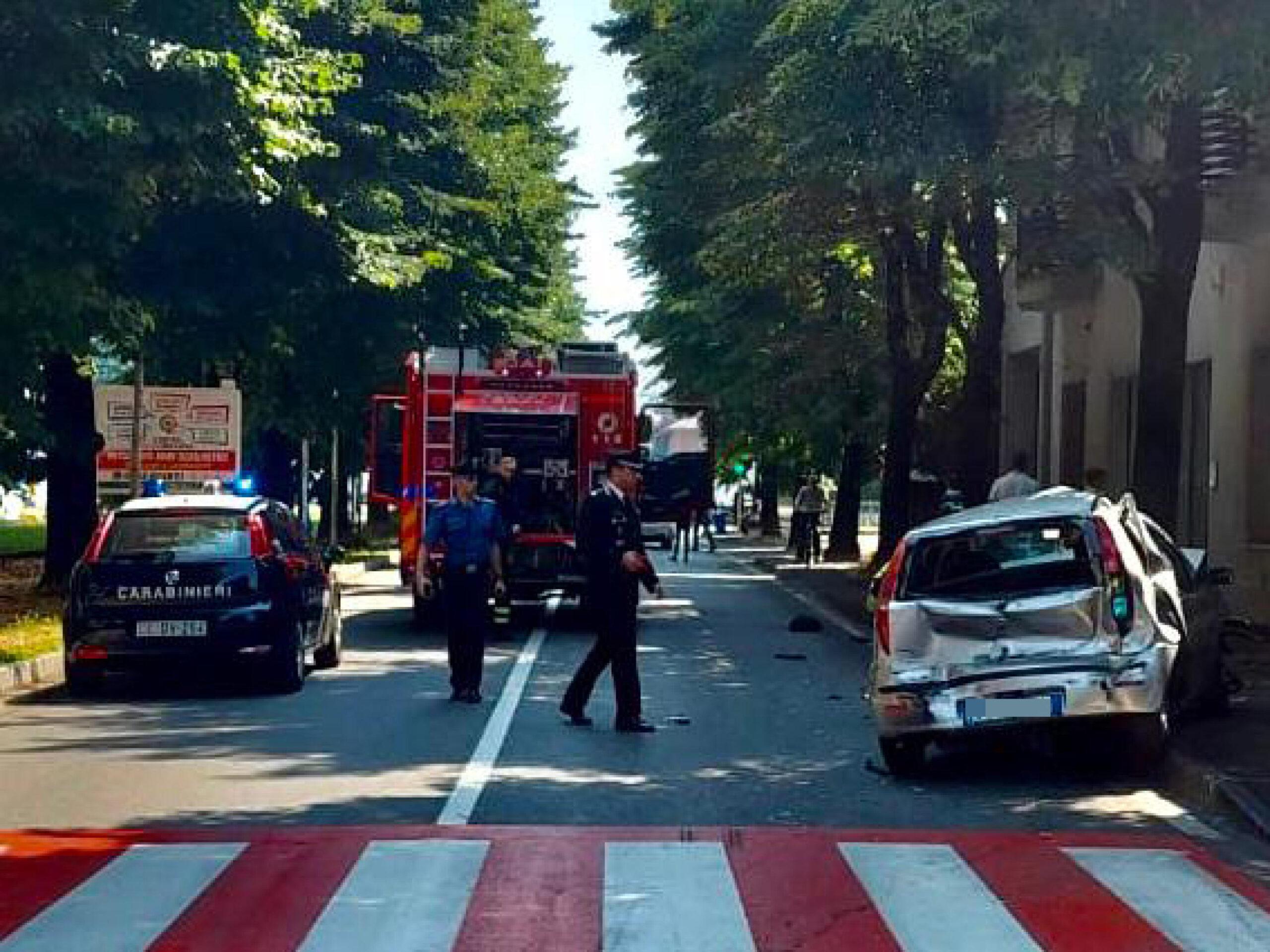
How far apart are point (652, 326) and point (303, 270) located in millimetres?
20860

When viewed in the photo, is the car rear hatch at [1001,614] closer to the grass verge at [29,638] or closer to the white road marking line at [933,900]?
the white road marking line at [933,900]

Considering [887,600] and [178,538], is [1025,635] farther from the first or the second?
[178,538]

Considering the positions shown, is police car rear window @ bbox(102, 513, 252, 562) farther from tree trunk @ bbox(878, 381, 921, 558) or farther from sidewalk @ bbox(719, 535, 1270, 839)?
tree trunk @ bbox(878, 381, 921, 558)

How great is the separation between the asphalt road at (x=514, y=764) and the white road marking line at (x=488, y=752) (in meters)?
0.04

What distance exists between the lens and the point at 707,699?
1698cm

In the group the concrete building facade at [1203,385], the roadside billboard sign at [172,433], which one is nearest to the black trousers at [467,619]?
the concrete building facade at [1203,385]

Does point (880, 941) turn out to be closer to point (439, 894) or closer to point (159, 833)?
point (439, 894)

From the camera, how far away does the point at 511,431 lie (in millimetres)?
24234

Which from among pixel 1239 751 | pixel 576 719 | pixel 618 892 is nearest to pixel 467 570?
pixel 576 719

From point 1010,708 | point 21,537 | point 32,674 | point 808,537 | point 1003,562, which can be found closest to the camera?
point 1010,708

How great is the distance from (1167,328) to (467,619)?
7569 mm

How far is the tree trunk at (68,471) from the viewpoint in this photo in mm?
28047

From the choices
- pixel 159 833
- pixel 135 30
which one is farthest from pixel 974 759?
pixel 135 30

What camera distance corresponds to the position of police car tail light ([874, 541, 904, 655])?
12516mm
